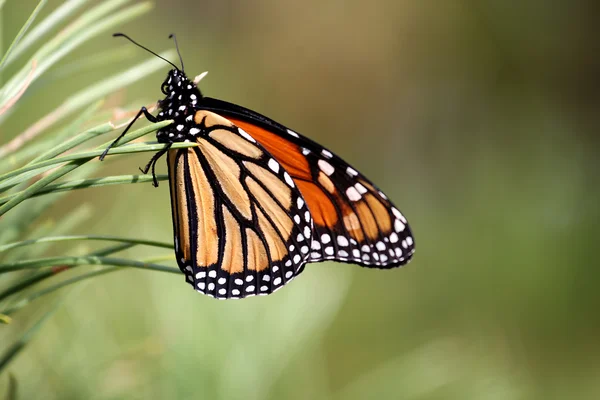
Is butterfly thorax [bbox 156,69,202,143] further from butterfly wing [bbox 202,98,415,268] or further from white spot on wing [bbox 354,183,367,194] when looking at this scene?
white spot on wing [bbox 354,183,367,194]

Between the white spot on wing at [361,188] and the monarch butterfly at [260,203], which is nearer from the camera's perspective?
the monarch butterfly at [260,203]

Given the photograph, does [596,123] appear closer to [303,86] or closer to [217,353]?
[303,86]

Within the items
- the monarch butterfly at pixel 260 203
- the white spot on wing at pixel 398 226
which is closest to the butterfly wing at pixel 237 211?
the monarch butterfly at pixel 260 203

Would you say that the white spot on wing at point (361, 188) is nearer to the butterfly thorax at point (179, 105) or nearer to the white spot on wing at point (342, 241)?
the white spot on wing at point (342, 241)

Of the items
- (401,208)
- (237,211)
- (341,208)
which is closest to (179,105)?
(237,211)

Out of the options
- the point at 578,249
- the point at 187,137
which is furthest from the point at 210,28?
the point at 187,137

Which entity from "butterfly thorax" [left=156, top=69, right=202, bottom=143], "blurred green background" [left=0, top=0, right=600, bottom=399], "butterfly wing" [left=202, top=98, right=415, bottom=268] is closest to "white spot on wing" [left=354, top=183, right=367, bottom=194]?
"butterfly wing" [left=202, top=98, right=415, bottom=268]

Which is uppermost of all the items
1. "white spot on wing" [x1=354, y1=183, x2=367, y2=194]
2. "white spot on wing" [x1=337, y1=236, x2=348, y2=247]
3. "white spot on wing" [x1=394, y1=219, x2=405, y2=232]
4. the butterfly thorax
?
the butterfly thorax
